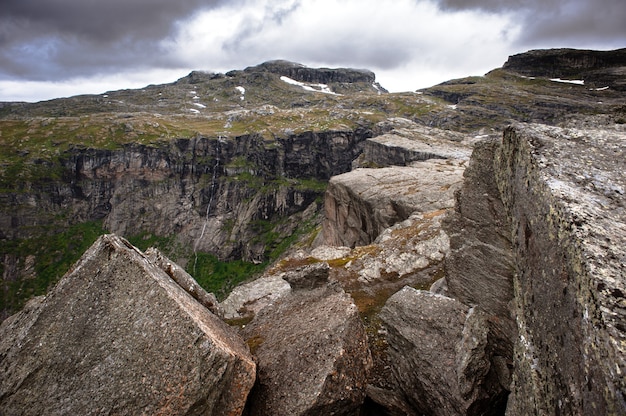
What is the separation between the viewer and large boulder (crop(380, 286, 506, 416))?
10523 millimetres

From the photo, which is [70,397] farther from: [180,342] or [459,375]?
[459,375]

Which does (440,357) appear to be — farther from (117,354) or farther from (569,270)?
(117,354)

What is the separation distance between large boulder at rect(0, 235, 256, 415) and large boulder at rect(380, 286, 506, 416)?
19.1 feet

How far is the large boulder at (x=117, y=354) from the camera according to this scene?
9.81 meters

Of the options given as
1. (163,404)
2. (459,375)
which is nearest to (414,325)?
(459,375)

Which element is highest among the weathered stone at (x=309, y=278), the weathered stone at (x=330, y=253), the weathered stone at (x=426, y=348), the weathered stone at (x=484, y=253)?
the weathered stone at (x=484, y=253)

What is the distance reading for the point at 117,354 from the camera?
10.6 m

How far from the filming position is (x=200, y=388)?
9750 millimetres

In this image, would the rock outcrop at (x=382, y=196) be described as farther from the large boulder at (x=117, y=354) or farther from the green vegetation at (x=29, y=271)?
the green vegetation at (x=29, y=271)

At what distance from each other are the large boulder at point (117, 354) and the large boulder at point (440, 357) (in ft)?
19.1

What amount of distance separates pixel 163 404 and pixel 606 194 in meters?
12.6

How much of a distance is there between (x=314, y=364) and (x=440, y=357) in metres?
4.52

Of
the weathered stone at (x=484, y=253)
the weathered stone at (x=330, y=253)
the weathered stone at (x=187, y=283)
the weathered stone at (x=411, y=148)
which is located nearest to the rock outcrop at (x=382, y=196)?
the weathered stone at (x=411, y=148)

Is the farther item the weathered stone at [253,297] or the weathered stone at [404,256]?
the weathered stone at [404,256]
